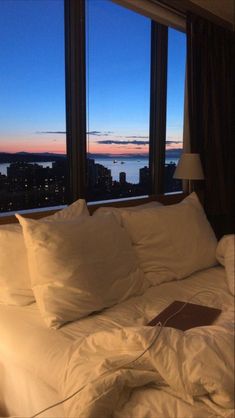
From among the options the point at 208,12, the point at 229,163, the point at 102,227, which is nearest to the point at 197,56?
the point at 208,12

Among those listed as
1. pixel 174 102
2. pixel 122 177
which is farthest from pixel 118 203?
pixel 174 102

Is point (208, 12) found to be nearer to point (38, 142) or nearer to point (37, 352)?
point (38, 142)

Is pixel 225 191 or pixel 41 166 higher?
pixel 41 166

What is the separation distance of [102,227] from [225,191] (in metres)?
1.50

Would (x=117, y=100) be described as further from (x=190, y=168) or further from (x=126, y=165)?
(x=190, y=168)

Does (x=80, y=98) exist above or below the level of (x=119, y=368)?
above

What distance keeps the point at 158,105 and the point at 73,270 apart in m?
1.56

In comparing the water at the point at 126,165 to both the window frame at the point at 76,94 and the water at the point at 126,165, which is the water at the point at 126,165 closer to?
the water at the point at 126,165

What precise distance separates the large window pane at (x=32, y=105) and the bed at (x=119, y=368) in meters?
0.77

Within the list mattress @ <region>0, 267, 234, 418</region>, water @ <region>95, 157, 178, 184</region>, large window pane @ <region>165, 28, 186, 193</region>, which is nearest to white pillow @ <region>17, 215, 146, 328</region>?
mattress @ <region>0, 267, 234, 418</region>

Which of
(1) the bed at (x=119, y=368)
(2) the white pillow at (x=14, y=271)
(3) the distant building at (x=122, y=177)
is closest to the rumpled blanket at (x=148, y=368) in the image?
(1) the bed at (x=119, y=368)

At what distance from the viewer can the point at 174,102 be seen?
2.43 m

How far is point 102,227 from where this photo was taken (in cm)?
136

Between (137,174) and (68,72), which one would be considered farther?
(137,174)
